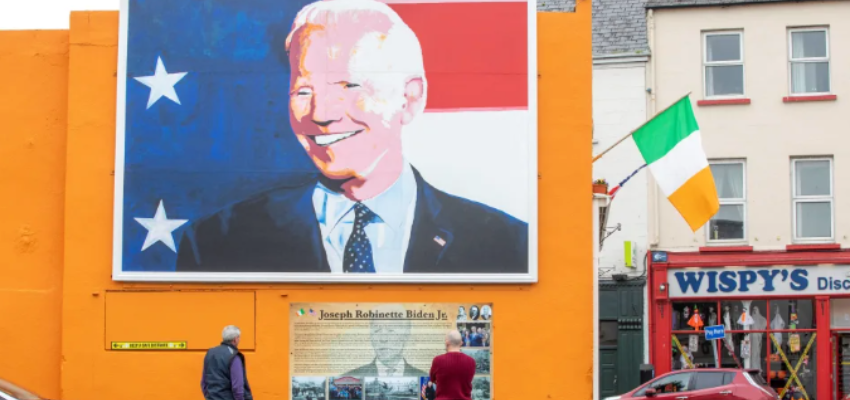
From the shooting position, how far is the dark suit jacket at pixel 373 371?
537 inches

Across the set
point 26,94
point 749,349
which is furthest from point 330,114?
point 749,349

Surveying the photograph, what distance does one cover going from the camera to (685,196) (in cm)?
1469

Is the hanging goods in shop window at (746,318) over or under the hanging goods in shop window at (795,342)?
over

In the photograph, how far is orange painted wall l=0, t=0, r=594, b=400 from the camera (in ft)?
44.7

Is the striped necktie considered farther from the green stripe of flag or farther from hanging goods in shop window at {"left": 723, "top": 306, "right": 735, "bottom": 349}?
hanging goods in shop window at {"left": 723, "top": 306, "right": 735, "bottom": 349}

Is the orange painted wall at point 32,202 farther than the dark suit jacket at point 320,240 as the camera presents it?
Yes

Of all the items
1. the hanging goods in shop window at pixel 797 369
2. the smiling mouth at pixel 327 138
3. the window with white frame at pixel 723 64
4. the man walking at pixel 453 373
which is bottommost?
the hanging goods in shop window at pixel 797 369

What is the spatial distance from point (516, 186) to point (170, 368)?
189 inches

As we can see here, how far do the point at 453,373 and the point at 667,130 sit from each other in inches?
225

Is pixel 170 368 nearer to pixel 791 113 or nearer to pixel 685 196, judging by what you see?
pixel 685 196

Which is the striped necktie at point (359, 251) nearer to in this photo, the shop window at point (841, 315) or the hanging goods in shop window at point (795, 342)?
the hanging goods in shop window at point (795, 342)

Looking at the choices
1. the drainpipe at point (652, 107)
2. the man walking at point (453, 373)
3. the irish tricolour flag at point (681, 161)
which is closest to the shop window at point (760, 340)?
the drainpipe at point (652, 107)

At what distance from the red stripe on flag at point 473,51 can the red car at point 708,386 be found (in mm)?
8831

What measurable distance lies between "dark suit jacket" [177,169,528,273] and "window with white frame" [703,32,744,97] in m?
14.3
